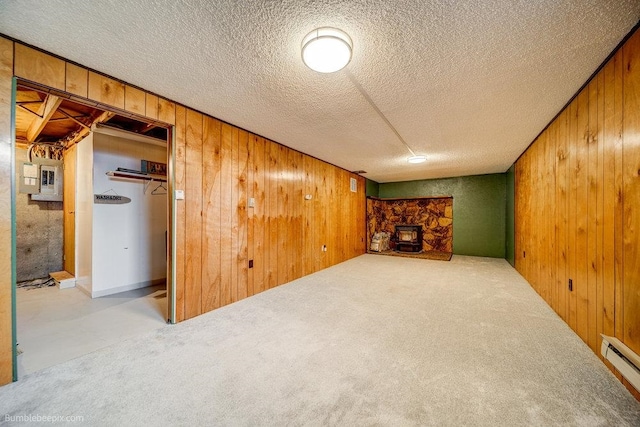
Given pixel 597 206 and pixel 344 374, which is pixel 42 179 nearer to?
pixel 344 374

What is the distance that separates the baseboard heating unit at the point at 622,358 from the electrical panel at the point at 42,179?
23.5ft

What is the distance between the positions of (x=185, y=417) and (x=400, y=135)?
353 centimetres

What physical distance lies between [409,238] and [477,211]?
188cm

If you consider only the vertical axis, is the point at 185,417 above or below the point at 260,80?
below

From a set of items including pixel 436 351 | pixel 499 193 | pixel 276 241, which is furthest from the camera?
pixel 499 193

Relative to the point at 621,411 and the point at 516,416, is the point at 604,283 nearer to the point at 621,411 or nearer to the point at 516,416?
the point at 621,411

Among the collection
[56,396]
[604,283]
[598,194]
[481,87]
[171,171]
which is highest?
[481,87]

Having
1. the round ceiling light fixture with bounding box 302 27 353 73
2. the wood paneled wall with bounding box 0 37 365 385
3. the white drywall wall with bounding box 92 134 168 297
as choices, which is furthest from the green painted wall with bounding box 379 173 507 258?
the white drywall wall with bounding box 92 134 168 297

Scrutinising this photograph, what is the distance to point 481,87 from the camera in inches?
80.2

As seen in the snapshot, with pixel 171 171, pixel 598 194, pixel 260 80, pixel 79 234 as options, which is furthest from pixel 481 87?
pixel 79 234

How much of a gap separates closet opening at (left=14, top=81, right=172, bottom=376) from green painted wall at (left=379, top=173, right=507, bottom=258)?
678 centimetres

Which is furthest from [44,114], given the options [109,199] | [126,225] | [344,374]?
[344,374]

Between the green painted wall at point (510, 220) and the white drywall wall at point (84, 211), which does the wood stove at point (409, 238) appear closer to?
the green painted wall at point (510, 220)

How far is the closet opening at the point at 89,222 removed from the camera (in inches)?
100
